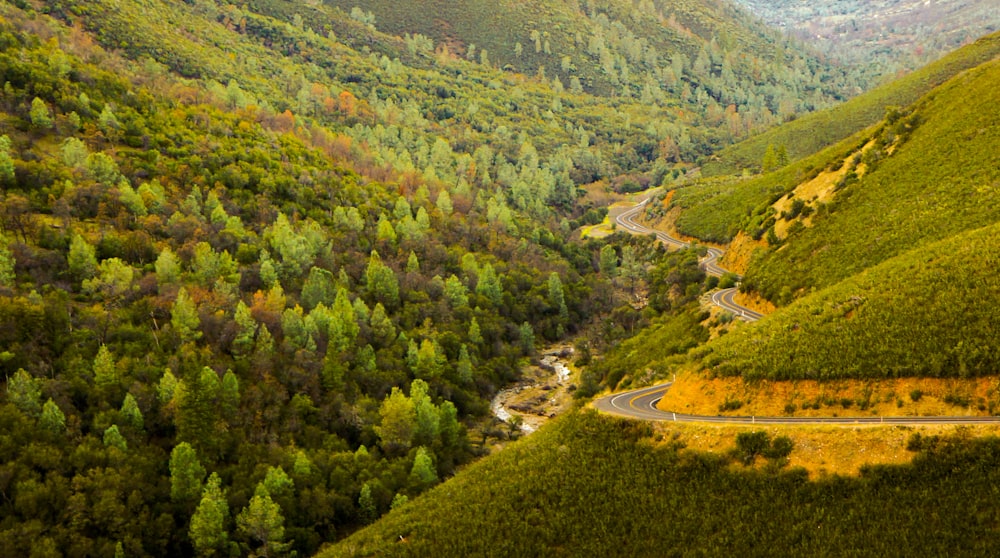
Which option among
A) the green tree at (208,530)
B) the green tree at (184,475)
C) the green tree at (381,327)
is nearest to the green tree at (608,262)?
the green tree at (381,327)

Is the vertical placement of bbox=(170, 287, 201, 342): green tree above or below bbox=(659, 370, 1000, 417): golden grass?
below

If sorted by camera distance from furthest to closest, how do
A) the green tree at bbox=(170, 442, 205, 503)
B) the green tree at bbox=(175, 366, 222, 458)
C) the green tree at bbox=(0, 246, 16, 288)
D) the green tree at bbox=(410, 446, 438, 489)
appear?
1. the green tree at bbox=(0, 246, 16, 288)
2. the green tree at bbox=(410, 446, 438, 489)
3. the green tree at bbox=(175, 366, 222, 458)
4. the green tree at bbox=(170, 442, 205, 503)

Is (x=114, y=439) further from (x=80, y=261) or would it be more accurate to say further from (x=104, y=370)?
(x=80, y=261)

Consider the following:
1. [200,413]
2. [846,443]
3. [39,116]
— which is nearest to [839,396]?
[846,443]

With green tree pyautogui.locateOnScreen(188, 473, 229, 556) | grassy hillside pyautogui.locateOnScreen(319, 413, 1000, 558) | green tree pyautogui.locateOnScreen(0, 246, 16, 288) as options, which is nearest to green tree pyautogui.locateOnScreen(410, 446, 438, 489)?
grassy hillside pyautogui.locateOnScreen(319, 413, 1000, 558)

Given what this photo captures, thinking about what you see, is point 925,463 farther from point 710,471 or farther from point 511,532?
point 511,532

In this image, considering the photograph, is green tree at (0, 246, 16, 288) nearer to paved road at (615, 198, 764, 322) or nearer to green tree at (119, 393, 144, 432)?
green tree at (119, 393, 144, 432)
